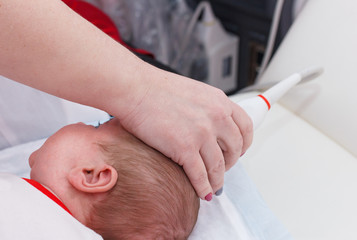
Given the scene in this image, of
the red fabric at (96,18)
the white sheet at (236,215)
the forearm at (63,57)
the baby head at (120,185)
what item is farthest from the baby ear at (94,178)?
the red fabric at (96,18)

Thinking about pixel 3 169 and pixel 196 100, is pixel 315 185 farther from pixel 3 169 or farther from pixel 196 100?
pixel 3 169

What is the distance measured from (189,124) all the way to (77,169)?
20 centimetres

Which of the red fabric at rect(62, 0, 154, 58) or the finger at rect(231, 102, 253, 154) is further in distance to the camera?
the red fabric at rect(62, 0, 154, 58)

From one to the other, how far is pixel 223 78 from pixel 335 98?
2.91ft

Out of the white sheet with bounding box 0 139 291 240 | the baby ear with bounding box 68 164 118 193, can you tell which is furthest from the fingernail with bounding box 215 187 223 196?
the baby ear with bounding box 68 164 118 193

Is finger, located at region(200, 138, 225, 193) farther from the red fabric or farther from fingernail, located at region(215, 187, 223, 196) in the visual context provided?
the red fabric

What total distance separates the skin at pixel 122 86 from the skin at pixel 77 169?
0.07 meters

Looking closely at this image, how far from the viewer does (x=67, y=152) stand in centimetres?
62

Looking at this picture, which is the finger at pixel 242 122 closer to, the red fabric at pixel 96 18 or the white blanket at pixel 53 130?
the white blanket at pixel 53 130

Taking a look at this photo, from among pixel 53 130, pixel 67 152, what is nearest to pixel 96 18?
pixel 53 130

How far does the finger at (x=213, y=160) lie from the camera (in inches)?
23.1

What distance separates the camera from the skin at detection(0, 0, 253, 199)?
51 centimetres

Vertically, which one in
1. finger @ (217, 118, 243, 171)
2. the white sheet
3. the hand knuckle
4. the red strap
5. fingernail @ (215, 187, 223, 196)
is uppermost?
finger @ (217, 118, 243, 171)

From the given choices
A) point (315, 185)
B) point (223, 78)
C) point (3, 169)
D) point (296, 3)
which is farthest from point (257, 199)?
point (223, 78)
